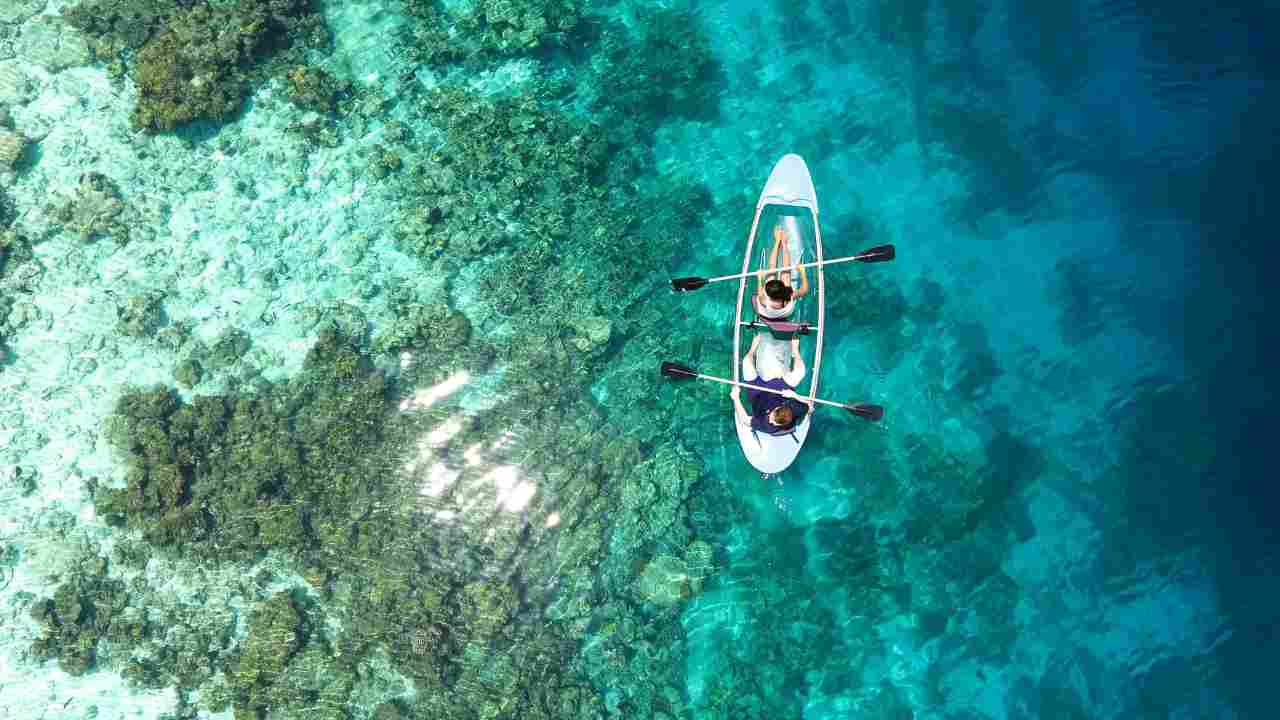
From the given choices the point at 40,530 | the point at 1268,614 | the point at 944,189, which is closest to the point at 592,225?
the point at 944,189

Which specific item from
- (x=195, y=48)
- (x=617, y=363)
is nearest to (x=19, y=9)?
(x=195, y=48)

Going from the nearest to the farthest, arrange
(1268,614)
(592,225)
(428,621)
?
(428,621), (1268,614), (592,225)

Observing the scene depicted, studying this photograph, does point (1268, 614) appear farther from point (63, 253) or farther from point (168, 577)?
point (63, 253)

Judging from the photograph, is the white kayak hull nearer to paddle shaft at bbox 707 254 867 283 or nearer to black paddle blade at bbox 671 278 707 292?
paddle shaft at bbox 707 254 867 283

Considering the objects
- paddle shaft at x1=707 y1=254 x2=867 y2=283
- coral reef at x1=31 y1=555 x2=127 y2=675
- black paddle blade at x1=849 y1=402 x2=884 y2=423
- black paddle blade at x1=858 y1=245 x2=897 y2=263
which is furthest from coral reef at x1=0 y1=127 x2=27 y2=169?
black paddle blade at x1=849 y1=402 x2=884 y2=423

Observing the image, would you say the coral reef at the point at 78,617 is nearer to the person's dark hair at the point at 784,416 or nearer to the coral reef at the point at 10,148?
the coral reef at the point at 10,148

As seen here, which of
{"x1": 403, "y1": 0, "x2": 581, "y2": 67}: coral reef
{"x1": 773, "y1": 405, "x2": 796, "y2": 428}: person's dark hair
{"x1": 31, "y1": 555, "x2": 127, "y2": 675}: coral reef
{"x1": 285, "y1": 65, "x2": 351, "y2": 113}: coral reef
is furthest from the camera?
{"x1": 403, "y1": 0, "x2": 581, "y2": 67}: coral reef
